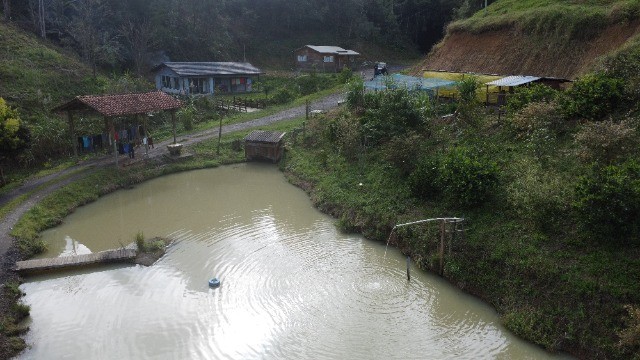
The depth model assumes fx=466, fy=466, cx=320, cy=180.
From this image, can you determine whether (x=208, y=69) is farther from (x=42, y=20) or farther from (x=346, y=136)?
(x=346, y=136)

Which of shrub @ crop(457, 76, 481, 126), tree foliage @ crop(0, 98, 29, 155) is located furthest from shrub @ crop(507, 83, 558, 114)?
tree foliage @ crop(0, 98, 29, 155)

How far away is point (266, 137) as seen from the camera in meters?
29.5

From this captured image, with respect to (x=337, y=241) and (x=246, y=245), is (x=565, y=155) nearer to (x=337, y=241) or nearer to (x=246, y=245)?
(x=337, y=241)

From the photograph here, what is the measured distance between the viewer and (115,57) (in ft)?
152

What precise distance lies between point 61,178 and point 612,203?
2412 centimetres

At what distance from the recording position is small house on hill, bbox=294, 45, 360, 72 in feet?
192

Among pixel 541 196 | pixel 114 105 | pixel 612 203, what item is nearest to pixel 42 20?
pixel 114 105

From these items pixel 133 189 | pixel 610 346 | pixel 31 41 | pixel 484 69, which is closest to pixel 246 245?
pixel 133 189

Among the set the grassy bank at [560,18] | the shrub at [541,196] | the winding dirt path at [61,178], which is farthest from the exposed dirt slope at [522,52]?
the shrub at [541,196]

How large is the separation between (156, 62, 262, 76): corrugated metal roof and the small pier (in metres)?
29.7

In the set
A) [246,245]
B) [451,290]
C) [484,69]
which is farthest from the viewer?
[484,69]

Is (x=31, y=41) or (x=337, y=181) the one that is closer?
(x=337, y=181)

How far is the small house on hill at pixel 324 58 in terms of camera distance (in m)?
58.4

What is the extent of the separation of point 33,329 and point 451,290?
12732 mm
